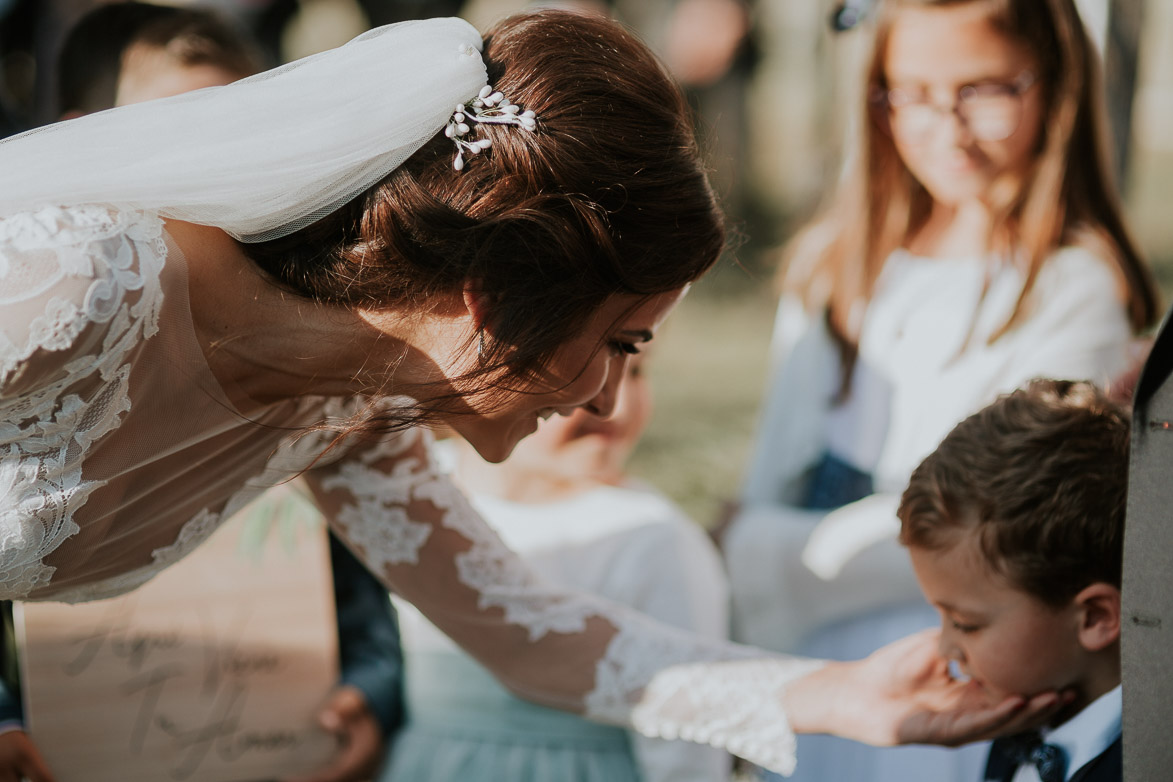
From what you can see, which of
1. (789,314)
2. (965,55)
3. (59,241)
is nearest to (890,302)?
(789,314)

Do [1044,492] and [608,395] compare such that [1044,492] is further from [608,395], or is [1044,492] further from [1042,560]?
[608,395]

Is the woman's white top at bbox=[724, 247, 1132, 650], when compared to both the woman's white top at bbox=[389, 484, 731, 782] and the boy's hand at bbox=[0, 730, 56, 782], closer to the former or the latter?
the woman's white top at bbox=[389, 484, 731, 782]

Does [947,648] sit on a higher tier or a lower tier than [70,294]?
lower

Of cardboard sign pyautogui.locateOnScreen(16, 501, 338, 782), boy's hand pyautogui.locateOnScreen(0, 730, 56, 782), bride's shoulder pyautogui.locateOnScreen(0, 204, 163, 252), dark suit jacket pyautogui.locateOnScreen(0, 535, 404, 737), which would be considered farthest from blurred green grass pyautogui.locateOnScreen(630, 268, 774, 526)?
bride's shoulder pyautogui.locateOnScreen(0, 204, 163, 252)

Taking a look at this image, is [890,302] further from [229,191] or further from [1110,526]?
[229,191]

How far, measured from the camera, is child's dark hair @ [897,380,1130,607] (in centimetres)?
176

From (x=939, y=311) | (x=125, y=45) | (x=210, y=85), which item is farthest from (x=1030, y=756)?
(x=125, y=45)

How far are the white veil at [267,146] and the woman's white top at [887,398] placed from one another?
146cm

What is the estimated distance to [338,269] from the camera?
1595 millimetres

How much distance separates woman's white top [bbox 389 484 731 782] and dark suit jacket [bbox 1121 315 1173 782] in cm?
128

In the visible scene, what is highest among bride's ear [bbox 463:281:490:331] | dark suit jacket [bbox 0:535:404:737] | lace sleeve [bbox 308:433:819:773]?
bride's ear [bbox 463:281:490:331]

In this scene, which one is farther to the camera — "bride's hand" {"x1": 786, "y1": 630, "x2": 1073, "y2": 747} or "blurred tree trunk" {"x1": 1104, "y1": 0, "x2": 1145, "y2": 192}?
"blurred tree trunk" {"x1": 1104, "y1": 0, "x2": 1145, "y2": 192}

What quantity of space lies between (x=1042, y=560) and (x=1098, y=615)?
124mm

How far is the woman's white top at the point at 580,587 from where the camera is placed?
2469 millimetres
